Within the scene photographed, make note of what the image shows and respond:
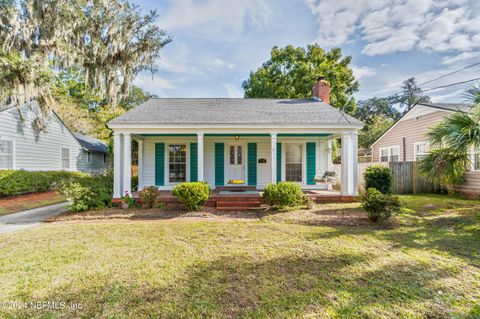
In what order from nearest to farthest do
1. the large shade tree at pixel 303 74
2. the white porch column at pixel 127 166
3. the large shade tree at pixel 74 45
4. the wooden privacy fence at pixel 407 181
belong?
the white porch column at pixel 127 166 < the large shade tree at pixel 74 45 < the wooden privacy fence at pixel 407 181 < the large shade tree at pixel 303 74

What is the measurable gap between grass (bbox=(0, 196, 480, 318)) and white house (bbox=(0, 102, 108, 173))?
9.06 m

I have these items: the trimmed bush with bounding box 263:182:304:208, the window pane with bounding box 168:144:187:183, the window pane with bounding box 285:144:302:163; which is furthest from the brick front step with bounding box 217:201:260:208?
the window pane with bounding box 285:144:302:163

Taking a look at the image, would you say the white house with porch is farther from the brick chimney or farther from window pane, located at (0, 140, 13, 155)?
window pane, located at (0, 140, 13, 155)

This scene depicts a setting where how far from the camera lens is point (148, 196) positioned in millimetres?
7840

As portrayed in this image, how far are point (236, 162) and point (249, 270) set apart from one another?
7.57 m

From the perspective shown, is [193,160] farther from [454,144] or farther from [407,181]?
[407,181]

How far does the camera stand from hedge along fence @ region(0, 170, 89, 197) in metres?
10.1

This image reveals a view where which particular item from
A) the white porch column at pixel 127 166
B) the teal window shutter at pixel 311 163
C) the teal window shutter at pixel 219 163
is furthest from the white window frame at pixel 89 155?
the teal window shutter at pixel 311 163

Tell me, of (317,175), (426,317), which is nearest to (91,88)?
(317,175)

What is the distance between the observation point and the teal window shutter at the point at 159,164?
10484 millimetres

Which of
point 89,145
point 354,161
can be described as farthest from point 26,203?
point 354,161

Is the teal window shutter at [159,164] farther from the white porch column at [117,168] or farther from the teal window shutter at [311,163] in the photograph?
the teal window shutter at [311,163]

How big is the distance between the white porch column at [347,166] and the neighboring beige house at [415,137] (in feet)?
14.1

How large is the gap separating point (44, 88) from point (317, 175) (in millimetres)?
14364
